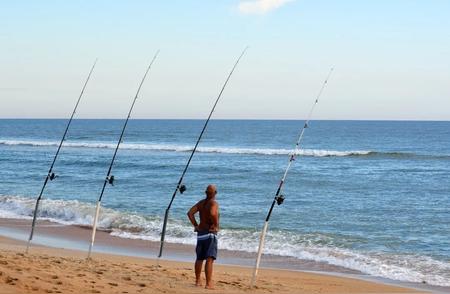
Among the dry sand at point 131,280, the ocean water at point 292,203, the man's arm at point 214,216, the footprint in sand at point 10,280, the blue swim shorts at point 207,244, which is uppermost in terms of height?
the ocean water at point 292,203

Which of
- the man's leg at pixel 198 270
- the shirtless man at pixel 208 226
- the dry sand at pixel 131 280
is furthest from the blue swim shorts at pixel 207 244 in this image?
the dry sand at pixel 131 280

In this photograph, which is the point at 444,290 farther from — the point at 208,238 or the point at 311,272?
the point at 208,238

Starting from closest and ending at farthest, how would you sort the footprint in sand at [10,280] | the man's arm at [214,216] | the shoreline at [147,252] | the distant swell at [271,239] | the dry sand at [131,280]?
the footprint in sand at [10,280]
the dry sand at [131,280]
the man's arm at [214,216]
the shoreline at [147,252]
the distant swell at [271,239]

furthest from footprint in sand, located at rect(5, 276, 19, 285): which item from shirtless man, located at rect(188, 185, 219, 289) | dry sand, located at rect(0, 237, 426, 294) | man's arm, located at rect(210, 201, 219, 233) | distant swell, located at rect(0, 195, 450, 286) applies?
distant swell, located at rect(0, 195, 450, 286)

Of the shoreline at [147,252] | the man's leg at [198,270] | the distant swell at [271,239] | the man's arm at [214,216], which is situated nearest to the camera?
the man's arm at [214,216]

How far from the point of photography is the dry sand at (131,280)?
24.7ft

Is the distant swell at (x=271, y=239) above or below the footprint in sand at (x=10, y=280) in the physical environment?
above

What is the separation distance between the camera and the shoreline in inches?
474

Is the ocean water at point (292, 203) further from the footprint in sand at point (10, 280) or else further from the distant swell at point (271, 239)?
the footprint in sand at point (10, 280)

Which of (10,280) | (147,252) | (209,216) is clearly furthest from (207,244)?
(147,252)

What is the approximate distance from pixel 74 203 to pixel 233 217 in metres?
5.12

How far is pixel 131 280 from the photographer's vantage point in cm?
848

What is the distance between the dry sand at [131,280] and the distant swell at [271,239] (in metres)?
1.48

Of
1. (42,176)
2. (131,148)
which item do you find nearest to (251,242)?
(42,176)
